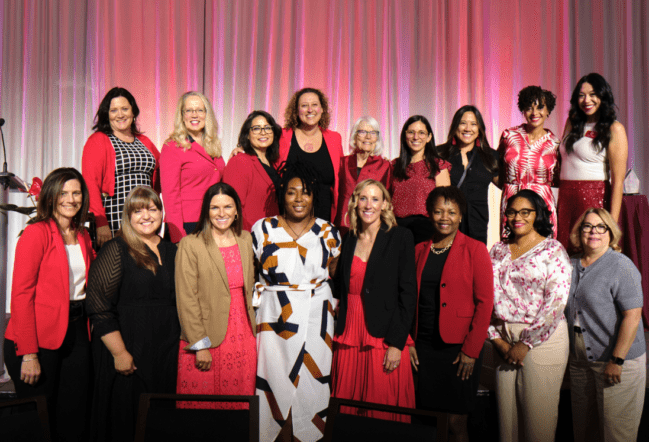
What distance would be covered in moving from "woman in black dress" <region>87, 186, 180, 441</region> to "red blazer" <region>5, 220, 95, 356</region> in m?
0.16

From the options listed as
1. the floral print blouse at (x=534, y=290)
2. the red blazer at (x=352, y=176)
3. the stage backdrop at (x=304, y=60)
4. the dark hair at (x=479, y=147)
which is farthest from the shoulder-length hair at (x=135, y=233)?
the stage backdrop at (x=304, y=60)

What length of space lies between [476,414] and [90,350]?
7.70 ft

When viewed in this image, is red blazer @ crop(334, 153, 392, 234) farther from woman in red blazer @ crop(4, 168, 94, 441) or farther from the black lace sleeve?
woman in red blazer @ crop(4, 168, 94, 441)

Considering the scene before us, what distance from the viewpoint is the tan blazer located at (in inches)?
94.3

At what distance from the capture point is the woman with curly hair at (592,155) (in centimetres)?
327

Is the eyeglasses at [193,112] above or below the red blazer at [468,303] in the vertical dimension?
above

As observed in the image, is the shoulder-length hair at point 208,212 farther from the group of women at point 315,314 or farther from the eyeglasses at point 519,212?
the eyeglasses at point 519,212

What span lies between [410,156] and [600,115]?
4.30 ft

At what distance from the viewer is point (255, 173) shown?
317cm

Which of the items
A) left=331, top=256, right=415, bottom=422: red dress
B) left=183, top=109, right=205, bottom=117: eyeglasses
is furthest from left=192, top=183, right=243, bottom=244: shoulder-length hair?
left=183, top=109, right=205, bottom=117: eyeglasses

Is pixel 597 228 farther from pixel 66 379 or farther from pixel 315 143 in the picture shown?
pixel 66 379

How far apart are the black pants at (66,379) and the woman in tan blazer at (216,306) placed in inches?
19.1

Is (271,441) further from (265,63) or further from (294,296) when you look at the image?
(265,63)

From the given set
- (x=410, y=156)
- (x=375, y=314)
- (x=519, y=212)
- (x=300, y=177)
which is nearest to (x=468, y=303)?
(x=375, y=314)
